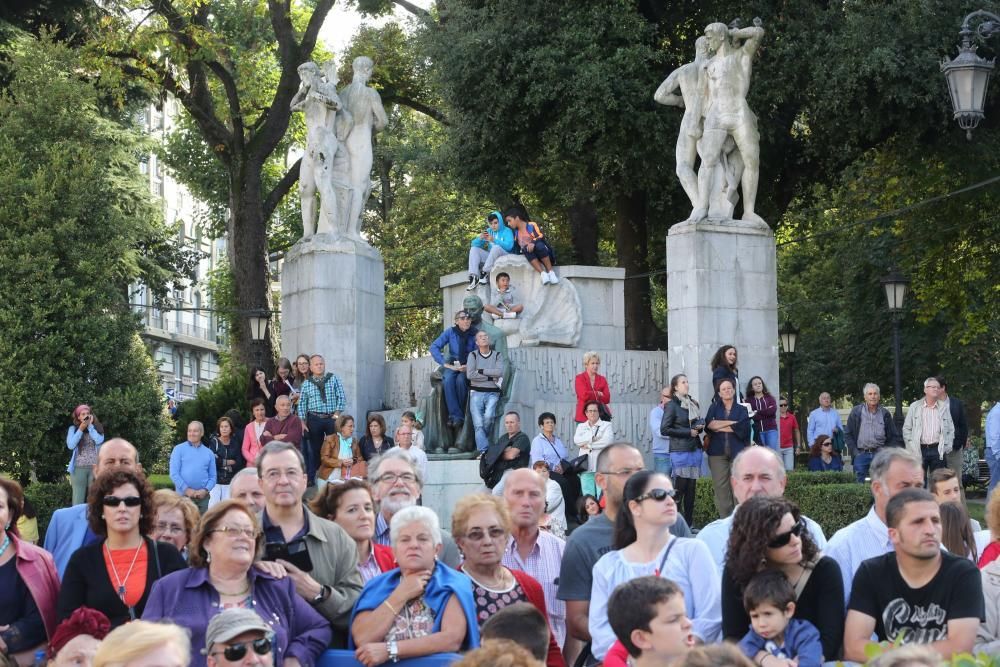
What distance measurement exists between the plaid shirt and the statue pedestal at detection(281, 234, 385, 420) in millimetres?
2978

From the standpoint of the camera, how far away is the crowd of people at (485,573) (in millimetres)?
6742

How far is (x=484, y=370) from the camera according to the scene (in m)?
20.0

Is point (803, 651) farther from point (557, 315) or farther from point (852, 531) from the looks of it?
point (557, 315)

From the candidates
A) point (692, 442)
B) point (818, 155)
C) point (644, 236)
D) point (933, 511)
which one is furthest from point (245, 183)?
point (933, 511)

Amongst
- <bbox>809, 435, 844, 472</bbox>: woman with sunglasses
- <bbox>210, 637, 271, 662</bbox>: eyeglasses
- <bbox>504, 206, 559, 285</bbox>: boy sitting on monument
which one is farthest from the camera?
<bbox>809, 435, 844, 472</bbox>: woman with sunglasses

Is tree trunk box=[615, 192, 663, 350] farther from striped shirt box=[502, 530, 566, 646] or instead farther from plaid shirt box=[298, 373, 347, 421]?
striped shirt box=[502, 530, 566, 646]

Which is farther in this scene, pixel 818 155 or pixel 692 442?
pixel 818 155

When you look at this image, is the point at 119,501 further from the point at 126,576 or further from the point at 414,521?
the point at 414,521

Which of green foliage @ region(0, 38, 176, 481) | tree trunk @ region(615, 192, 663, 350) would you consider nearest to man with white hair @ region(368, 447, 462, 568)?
green foliage @ region(0, 38, 176, 481)

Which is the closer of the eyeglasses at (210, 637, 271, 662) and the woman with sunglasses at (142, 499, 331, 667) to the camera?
the eyeglasses at (210, 637, 271, 662)

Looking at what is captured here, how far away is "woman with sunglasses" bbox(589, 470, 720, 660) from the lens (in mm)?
7324

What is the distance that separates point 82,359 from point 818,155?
13582 millimetres

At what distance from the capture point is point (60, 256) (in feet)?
71.3

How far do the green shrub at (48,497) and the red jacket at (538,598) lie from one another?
12636 millimetres
